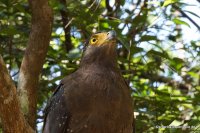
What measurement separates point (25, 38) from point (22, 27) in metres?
0.24

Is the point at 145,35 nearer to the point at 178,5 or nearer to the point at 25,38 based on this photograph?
the point at 178,5

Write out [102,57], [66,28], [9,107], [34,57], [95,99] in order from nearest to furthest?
[9,107] < [95,99] < [102,57] < [34,57] < [66,28]

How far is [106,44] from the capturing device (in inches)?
193

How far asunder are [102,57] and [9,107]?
4.33ft

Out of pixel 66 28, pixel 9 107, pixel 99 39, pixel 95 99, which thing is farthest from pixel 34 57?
pixel 66 28

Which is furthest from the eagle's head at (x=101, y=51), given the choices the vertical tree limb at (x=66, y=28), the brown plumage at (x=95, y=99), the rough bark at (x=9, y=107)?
the vertical tree limb at (x=66, y=28)

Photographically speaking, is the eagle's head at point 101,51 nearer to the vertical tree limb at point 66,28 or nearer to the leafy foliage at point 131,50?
the leafy foliage at point 131,50

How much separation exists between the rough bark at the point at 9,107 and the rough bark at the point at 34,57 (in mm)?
829

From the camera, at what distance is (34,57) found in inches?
199

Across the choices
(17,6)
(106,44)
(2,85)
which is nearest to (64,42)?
(17,6)

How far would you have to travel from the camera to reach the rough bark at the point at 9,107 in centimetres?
377

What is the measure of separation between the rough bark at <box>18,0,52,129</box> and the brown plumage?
21 cm

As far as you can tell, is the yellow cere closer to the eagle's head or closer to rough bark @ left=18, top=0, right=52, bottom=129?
the eagle's head

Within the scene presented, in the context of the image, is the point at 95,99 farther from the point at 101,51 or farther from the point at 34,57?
the point at 34,57
